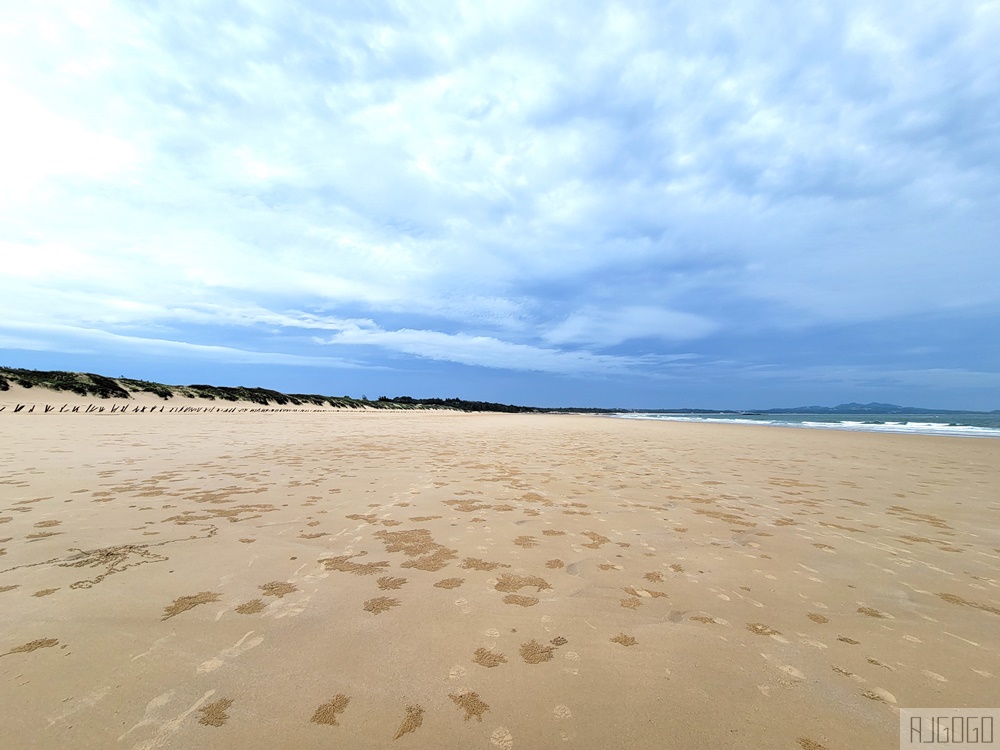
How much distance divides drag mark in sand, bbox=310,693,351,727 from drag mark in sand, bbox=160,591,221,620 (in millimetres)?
1778

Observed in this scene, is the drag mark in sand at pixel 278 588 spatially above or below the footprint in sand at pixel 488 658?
below

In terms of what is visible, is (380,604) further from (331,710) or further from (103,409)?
(103,409)

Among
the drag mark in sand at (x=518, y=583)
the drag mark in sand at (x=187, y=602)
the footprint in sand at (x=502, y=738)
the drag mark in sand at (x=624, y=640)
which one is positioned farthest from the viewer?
the drag mark in sand at (x=518, y=583)

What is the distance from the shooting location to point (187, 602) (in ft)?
10.9

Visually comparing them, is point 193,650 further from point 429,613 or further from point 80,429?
point 80,429

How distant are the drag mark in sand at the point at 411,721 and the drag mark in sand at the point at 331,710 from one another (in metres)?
0.35

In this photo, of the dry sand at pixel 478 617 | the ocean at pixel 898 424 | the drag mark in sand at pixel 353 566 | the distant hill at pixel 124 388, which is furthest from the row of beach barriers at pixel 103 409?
the ocean at pixel 898 424

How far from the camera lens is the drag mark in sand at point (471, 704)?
2.23m

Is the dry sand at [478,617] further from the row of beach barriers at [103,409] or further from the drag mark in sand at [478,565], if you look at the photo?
the row of beach barriers at [103,409]

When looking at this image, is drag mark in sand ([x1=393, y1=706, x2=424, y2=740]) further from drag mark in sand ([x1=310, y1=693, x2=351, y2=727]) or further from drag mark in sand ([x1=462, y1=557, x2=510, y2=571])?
drag mark in sand ([x1=462, y1=557, x2=510, y2=571])

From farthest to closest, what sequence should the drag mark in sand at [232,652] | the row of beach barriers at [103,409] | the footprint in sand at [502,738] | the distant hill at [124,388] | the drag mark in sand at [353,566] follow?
the distant hill at [124,388]
the row of beach barriers at [103,409]
the drag mark in sand at [353,566]
the drag mark in sand at [232,652]
the footprint in sand at [502,738]

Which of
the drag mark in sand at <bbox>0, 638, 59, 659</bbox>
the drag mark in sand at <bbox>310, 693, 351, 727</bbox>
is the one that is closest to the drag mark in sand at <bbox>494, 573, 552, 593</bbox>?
the drag mark in sand at <bbox>310, 693, 351, 727</bbox>

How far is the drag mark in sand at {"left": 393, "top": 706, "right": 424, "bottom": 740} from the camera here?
82.6 inches

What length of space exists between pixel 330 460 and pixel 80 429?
1283cm
